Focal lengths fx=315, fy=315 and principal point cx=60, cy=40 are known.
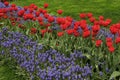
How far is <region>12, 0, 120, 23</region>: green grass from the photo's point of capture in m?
15.9

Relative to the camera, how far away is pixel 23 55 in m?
9.41

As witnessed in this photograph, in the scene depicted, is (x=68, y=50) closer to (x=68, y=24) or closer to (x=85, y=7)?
(x=68, y=24)

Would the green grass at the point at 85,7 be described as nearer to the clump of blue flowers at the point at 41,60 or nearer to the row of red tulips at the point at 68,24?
the row of red tulips at the point at 68,24

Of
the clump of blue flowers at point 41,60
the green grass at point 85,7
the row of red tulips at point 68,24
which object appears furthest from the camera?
the green grass at point 85,7

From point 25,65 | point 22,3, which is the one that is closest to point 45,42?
point 25,65

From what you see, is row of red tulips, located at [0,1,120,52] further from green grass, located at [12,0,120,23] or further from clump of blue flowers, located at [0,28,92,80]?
green grass, located at [12,0,120,23]

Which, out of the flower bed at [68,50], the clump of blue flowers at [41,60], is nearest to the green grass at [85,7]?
the flower bed at [68,50]

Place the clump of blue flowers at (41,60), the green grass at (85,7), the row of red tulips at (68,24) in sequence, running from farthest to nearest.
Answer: the green grass at (85,7) < the row of red tulips at (68,24) < the clump of blue flowers at (41,60)

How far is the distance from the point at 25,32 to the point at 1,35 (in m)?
0.84

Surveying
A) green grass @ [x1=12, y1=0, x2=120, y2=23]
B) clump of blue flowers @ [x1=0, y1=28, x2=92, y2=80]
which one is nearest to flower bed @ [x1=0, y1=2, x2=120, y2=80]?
clump of blue flowers @ [x1=0, y1=28, x2=92, y2=80]

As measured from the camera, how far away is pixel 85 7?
1777 cm

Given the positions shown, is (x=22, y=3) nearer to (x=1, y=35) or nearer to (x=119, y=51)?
(x=1, y=35)

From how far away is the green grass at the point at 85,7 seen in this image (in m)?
15.9

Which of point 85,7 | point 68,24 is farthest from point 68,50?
point 85,7
